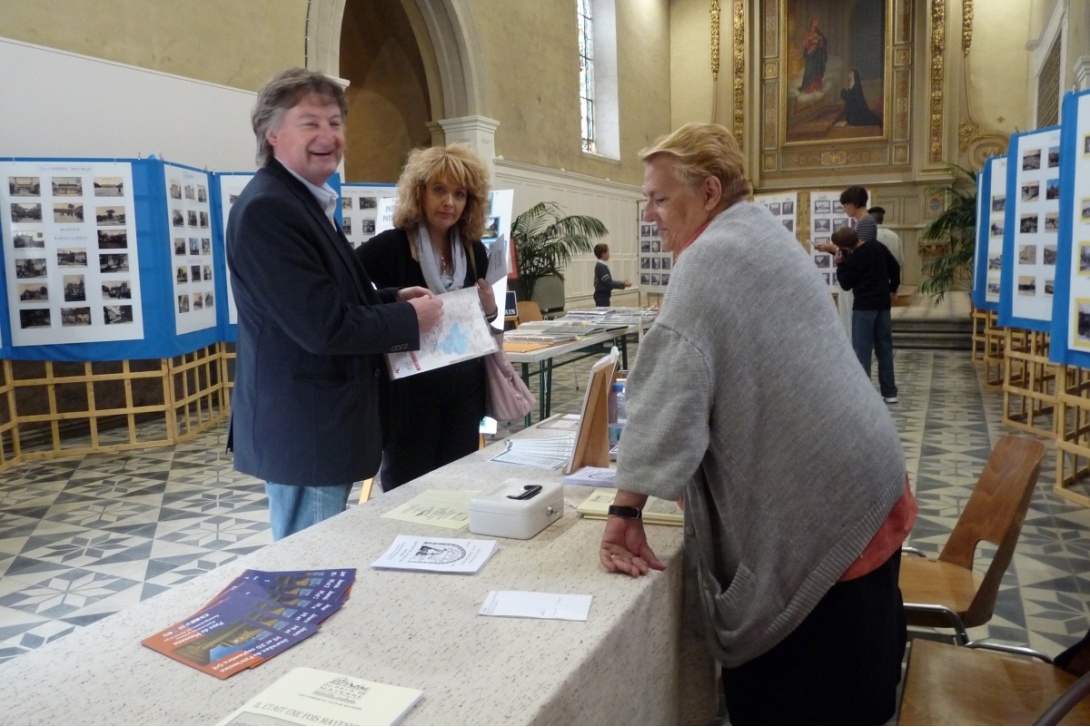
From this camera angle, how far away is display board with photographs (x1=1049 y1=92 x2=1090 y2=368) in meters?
4.07

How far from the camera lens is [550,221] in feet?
41.4

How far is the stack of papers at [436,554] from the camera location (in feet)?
5.45

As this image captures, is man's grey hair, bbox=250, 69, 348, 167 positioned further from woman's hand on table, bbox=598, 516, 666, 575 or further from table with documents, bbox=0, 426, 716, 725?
woman's hand on table, bbox=598, 516, 666, 575

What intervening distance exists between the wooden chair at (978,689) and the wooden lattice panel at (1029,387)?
4.20 m

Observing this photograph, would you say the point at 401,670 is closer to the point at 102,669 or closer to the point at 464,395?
the point at 102,669

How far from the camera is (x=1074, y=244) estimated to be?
4156 millimetres

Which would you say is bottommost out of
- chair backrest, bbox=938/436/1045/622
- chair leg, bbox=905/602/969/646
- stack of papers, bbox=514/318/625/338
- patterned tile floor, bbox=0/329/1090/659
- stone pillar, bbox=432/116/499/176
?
patterned tile floor, bbox=0/329/1090/659

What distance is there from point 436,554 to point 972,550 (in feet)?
5.30

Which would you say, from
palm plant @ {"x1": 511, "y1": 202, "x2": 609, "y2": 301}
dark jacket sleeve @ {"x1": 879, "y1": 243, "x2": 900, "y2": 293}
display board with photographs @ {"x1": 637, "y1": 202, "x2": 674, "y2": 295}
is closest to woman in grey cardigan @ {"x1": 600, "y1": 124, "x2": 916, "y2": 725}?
dark jacket sleeve @ {"x1": 879, "y1": 243, "x2": 900, "y2": 293}

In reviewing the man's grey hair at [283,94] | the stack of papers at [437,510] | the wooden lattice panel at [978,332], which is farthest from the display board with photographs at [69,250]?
the wooden lattice panel at [978,332]

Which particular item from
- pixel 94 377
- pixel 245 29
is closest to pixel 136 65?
pixel 245 29

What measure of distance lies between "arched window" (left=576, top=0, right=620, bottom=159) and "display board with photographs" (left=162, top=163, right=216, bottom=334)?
962 cm

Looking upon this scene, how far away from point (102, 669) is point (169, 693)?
0.15 metres

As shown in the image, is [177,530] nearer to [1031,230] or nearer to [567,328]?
[567,328]
